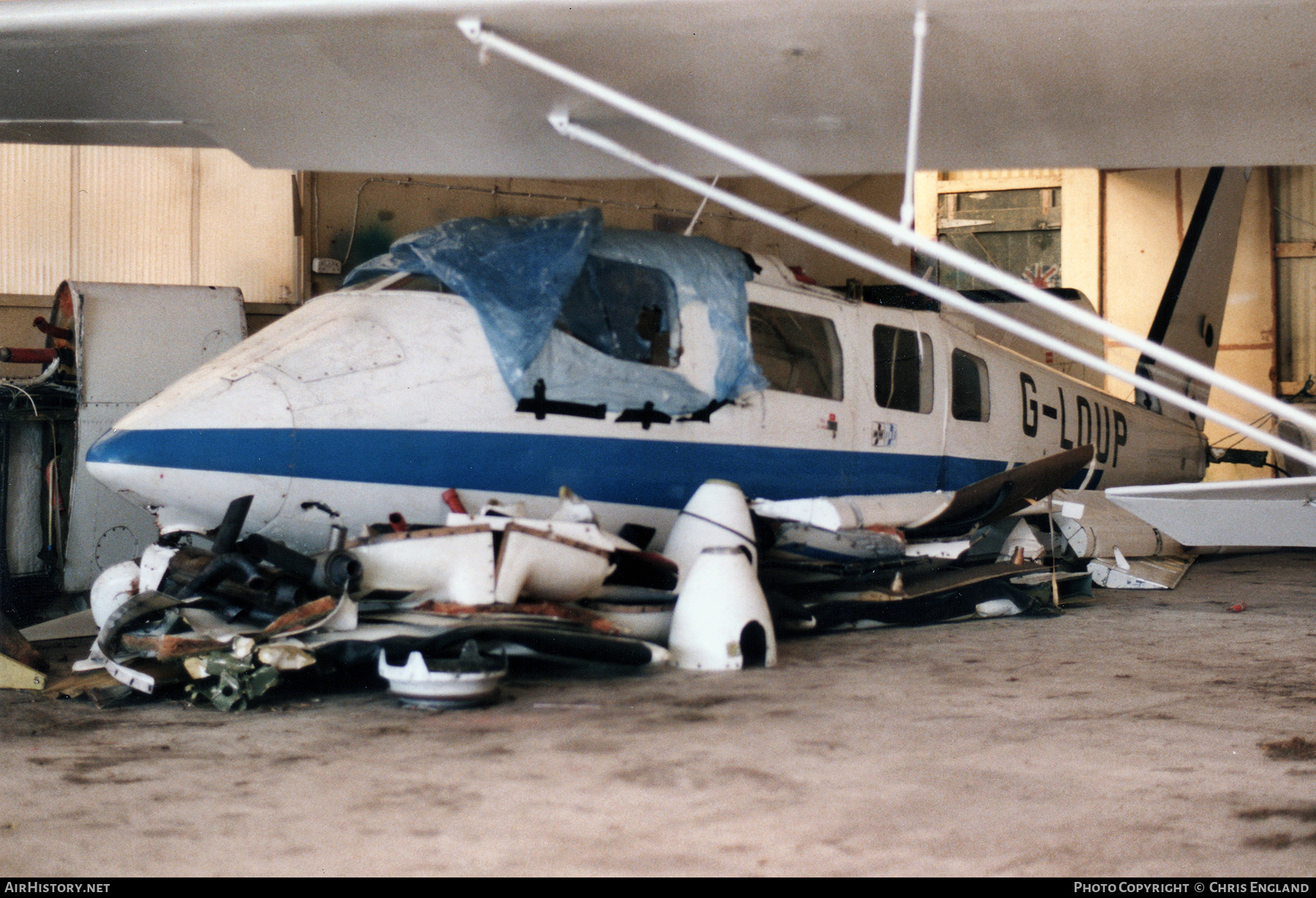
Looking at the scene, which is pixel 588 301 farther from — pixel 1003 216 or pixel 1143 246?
pixel 1143 246

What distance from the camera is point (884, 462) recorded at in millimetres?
6215

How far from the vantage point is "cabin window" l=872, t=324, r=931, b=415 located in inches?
247

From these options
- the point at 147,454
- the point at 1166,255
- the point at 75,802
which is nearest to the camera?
the point at 75,802

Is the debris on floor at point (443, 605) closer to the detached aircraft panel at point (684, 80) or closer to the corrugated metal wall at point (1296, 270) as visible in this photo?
the detached aircraft panel at point (684, 80)

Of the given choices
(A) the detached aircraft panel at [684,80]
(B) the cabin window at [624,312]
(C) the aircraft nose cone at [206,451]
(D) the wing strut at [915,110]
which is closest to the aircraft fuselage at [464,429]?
(C) the aircraft nose cone at [206,451]

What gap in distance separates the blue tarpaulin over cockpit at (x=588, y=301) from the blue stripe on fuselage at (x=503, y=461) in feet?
0.82

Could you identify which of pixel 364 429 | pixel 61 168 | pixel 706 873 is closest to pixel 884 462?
pixel 364 429

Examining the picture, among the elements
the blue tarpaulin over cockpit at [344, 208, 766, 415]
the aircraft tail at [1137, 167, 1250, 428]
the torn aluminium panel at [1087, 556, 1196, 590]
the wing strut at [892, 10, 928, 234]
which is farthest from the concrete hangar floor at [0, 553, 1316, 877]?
the aircraft tail at [1137, 167, 1250, 428]

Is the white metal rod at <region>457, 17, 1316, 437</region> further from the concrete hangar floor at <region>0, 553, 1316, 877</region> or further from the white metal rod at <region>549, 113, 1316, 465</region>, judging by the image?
the concrete hangar floor at <region>0, 553, 1316, 877</region>

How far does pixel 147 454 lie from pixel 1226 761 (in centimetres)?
389

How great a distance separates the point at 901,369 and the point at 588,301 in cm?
228

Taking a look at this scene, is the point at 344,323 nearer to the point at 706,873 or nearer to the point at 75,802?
the point at 75,802

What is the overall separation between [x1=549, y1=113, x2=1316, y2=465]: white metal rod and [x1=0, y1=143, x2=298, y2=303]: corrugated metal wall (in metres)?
5.07

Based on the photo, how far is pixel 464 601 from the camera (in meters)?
3.98
